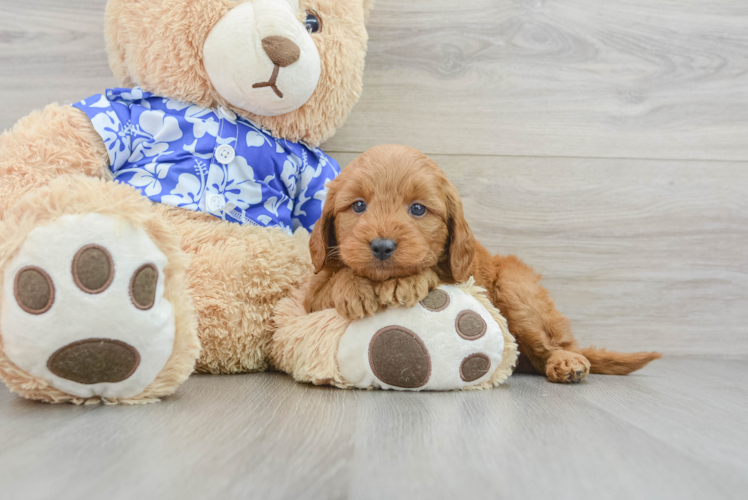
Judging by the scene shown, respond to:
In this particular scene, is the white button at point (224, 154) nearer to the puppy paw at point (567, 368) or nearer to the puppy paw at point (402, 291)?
the puppy paw at point (402, 291)

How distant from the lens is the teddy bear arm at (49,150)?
3.23 ft

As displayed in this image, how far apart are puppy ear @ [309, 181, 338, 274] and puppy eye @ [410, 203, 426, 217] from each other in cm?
16

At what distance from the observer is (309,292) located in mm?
1099

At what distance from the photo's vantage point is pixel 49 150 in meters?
1.03

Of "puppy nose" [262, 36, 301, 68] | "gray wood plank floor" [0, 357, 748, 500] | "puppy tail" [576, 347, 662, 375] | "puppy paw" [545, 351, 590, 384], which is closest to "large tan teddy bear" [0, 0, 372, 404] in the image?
"puppy nose" [262, 36, 301, 68]

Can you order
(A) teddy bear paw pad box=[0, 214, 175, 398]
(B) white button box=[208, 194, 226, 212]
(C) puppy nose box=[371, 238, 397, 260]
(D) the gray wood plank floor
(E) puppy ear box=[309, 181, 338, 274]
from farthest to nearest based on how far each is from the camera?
(B) white button box=[208, 194, 226, 212] < (E) puppy ear box=[309, 181, 338, 274] < (C) puppy nose box=[371, 238, 397, 260] < (A) teddy bear paw pad box=[0, 214, 175, 398] < (D) the gray wood plank floor

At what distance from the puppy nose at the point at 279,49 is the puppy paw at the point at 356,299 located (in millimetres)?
503

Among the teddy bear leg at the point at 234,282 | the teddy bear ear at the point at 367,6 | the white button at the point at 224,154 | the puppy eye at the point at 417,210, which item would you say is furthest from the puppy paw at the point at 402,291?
the teddy bear ear at the point at 367,6

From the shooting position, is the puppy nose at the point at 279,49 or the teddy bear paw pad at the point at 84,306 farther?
the puppy nose at the point at 279,49

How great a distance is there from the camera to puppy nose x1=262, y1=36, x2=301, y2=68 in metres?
1.10

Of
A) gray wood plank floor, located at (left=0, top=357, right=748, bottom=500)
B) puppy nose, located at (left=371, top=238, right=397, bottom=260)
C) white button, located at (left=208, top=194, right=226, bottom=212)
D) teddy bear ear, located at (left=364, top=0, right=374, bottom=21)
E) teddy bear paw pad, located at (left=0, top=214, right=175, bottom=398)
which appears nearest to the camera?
gray wood plank floor, located at (left=0, top=357, right=748, bottom=500)

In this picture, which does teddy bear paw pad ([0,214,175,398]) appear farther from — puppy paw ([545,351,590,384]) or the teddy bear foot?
puppy paw ([545,351,590,384])

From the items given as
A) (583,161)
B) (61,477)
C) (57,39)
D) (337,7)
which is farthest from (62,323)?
(583,161)

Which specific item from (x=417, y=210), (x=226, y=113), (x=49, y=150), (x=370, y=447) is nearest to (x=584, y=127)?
(x=417, y=210)
